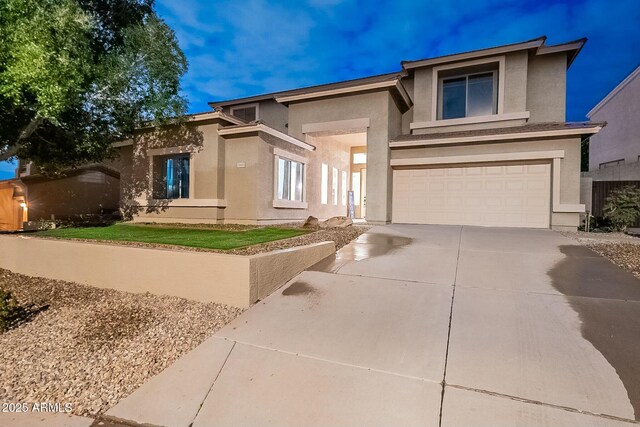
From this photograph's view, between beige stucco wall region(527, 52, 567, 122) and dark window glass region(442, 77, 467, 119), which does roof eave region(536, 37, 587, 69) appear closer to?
beige stucco wall region(527, 52, 567, 122)

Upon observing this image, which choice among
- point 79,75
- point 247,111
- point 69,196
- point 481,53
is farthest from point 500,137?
point 69,196

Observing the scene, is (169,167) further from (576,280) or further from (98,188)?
(576,280)

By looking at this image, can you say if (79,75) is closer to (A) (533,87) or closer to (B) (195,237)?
(B) (195,237)

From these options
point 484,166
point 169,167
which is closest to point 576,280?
point 484,166

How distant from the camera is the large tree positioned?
639 cm

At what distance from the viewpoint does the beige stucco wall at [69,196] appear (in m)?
14.8

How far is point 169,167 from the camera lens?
13.2m

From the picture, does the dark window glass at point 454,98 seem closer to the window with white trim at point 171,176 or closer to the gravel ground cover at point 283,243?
the gravel ground cover at point 283,243

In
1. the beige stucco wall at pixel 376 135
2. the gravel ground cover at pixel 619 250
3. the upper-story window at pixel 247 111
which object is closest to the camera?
the gravel ground cover at pixel 619 250

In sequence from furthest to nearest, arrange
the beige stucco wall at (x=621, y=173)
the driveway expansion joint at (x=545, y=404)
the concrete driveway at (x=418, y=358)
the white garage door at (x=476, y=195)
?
the beige stucco wall at (x=621, y=173), the white garage door at (x=476, y=195), the concrete driveway at (x=418, y=358), the driveway expansion joint at (x=545, y=404)

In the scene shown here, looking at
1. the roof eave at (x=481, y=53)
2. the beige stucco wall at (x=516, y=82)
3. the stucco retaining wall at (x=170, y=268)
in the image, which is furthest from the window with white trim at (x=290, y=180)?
the beige stucco wall at (x=516, y=82)

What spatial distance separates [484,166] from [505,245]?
16.7 ft

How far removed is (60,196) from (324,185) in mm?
12830

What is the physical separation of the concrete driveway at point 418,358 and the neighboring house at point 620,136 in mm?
16832
